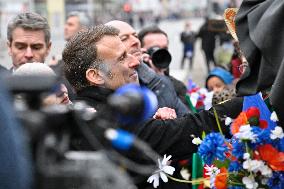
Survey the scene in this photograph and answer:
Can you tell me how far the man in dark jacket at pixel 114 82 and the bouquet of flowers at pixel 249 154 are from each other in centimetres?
40

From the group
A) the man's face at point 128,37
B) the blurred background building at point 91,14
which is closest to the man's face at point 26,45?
the man's face at point 128,37

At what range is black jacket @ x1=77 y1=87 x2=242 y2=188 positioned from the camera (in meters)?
2.48

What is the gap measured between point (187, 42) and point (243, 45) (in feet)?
53.7

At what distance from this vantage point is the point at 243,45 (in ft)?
6.19

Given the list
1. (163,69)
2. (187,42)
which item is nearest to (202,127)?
(163,69)

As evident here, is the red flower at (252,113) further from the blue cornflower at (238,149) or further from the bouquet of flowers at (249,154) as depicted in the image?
the blue cornflower at (238,149)

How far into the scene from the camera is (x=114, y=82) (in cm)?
249

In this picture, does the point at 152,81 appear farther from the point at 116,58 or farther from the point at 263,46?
the point at 263,46

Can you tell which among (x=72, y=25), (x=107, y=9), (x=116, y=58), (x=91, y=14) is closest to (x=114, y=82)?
(x=116, y=58)

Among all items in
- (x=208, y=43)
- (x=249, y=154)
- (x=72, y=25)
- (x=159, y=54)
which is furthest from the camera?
(x=208, y=43)

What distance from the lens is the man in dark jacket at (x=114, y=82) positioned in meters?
2.50

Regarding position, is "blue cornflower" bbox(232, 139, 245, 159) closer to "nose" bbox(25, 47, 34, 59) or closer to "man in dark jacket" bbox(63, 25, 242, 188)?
"man in dark jacket" bbox(63, 25, 242, 188)

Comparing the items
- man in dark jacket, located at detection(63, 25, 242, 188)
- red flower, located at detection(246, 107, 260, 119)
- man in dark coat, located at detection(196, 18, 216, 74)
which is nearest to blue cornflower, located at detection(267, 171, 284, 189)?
red flower, located at detection(246, 107, 260, 119)

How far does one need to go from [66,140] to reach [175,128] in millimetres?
1327
